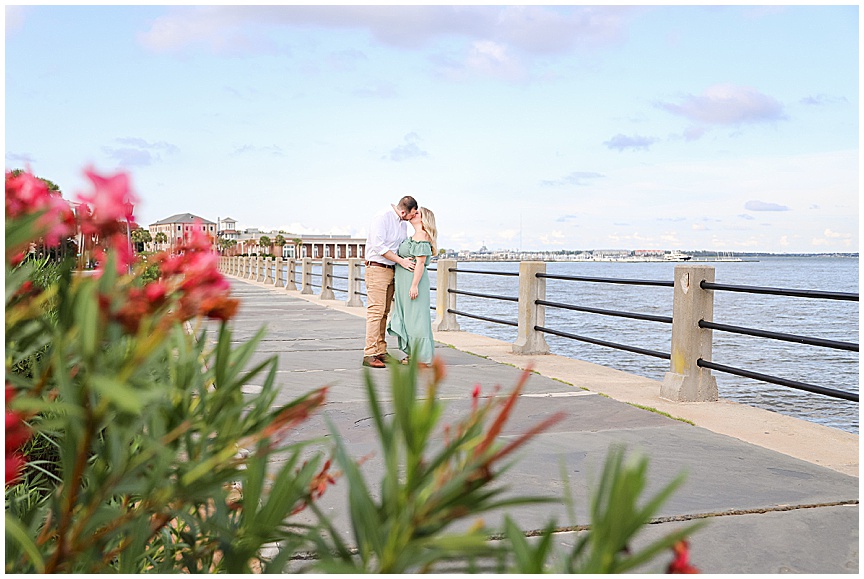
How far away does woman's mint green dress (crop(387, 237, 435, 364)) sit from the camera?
8.16m

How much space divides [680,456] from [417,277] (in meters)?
3.78

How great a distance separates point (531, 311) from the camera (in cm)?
996

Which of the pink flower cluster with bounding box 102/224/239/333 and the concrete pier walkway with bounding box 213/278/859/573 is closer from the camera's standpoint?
the pink flower cluster with bounding box 102/224/239/333

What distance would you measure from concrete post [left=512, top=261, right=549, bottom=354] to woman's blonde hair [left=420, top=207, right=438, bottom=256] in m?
1.90

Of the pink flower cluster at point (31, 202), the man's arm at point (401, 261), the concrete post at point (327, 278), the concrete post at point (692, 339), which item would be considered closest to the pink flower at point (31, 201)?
the pink flower cluster at point (31, 202)

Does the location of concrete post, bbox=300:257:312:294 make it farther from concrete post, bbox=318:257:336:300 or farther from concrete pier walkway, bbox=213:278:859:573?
concrete pier walkway, bbox=213:278:859:573

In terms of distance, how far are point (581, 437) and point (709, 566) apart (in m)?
2.22

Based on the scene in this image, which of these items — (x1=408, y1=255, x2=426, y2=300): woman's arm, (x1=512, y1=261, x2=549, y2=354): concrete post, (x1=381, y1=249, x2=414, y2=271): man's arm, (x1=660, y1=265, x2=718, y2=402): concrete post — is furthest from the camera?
(x1=512, y1=261, x2=549, y2=354): concrete post

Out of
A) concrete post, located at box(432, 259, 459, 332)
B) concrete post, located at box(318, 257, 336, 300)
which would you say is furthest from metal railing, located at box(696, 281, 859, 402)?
concrete post, located at box(318, 257, 336, 300)

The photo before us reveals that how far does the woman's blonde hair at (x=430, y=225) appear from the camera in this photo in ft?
27.3

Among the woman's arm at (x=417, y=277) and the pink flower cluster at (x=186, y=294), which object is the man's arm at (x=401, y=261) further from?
the pink flower cluster at (x=186, y=294)

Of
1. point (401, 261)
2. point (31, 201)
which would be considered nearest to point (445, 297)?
point (401, 261)

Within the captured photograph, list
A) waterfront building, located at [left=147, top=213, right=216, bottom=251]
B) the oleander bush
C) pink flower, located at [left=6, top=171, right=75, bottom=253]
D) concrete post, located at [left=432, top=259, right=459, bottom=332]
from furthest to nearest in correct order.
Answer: concrete post, located at [left=432, top=259, right=459, bottom=332], waterfront building, located at [left=147, top=213, right=216, bottom=251], pink flower, located at [left=6, top=171, right=75, bottom=253], the oleander bush

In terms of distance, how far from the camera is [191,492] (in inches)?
42.7
